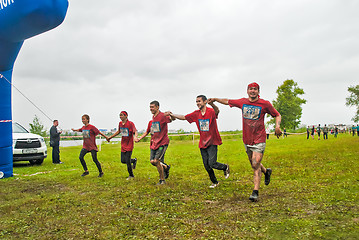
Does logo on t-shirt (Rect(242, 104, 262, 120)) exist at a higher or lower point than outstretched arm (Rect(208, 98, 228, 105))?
lower

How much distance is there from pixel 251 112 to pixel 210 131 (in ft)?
4.29

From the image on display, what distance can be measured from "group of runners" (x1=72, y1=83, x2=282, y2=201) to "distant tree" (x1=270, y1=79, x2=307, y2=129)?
5931cm

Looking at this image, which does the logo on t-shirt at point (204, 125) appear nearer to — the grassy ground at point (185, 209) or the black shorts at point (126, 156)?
the grassy ground at point (185, 209)

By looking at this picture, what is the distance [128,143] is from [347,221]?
6.35 meters

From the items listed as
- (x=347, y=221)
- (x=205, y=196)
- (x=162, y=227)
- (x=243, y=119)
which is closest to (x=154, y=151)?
(x=205, y=196)

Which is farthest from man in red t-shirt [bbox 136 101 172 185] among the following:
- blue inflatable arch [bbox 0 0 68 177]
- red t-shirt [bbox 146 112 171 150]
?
blue inflatable arch [bbox 0 0 68 177]

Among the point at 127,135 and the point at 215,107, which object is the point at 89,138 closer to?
the point at 127,135

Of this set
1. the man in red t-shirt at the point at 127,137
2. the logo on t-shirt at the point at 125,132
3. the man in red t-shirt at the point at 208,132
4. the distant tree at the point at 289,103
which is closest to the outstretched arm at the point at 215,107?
the man in red t-shirt at the point at 208,132

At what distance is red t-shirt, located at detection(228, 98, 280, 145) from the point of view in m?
5.95

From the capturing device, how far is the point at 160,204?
570cm

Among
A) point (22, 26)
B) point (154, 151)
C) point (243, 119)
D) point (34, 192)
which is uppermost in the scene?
A: point (22, 26)

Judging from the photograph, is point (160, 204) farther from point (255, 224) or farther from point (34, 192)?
point (34, 192)

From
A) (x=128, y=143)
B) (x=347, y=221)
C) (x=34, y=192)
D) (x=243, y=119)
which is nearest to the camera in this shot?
(x=347, y=221)

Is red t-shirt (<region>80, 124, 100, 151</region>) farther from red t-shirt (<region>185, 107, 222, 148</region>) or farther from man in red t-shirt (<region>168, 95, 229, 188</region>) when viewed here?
red t-shirt (<region>185, 107, 222, 148</region>)
